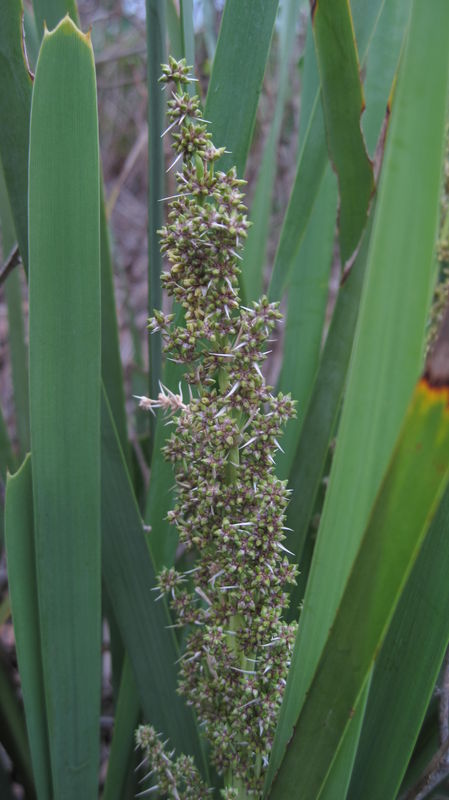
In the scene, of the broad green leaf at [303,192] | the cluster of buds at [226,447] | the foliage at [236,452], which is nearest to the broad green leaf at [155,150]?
the foliage at [236,452]

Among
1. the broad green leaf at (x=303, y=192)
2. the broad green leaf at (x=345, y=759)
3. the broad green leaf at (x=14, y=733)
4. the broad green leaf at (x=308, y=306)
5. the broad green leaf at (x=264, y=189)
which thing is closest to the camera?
the broad green leaf at (x=345, y=759)

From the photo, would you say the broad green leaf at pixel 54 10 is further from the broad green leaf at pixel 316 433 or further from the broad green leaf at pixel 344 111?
the broad green leaf at pixel 316 433

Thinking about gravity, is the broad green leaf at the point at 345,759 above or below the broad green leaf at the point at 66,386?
below

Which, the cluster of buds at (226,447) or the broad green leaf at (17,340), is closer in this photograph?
the cluster of buds at (226,447)

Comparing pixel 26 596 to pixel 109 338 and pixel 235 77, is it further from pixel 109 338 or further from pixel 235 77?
pixel 235 77

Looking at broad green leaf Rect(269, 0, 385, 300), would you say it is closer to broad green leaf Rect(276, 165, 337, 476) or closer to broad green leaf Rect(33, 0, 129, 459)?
broad green leaf Rect(276, 165, 337, 476)

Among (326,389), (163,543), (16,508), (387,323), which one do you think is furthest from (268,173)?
(387,323)
